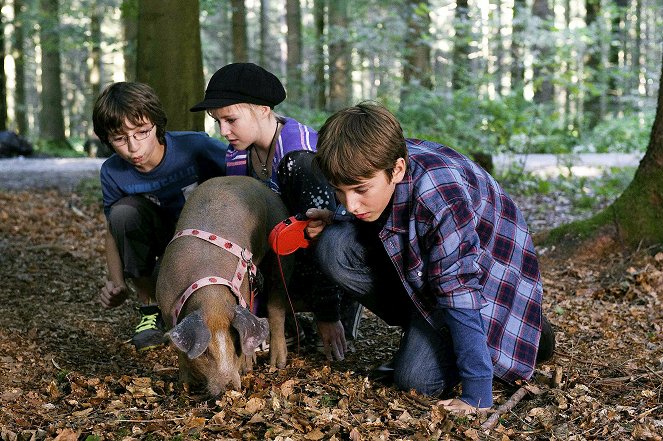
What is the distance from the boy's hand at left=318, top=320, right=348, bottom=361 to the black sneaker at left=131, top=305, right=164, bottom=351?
3.36ft

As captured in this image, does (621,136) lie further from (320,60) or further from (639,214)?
(639,214)

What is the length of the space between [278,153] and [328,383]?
1467 mm

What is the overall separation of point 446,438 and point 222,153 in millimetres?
2726

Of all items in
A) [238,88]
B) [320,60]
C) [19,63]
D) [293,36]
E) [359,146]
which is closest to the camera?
[359,146]

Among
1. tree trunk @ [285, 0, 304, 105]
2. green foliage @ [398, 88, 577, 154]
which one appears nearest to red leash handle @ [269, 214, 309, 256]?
green foliage @ [398, 88, 577, 154]

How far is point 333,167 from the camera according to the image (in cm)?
329

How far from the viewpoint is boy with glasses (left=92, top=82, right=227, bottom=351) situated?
4633mm

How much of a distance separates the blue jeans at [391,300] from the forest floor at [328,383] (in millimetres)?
132

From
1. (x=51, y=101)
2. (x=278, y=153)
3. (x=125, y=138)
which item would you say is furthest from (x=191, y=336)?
(x=51, y=101)

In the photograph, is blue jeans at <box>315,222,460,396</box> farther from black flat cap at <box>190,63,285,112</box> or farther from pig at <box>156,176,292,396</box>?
black flat cap at <box>190,63,285,112</box>

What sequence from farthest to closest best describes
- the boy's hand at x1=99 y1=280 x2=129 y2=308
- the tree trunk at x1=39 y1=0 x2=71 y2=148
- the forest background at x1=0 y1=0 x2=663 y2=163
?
the tree trunk at x1=39 y1=0 x2=71 y2=148 → the forest background at x1=0 y1=0 x2=663 y2=163 → the boy's hand at x1=99 y1=280 x2=129 y2=308

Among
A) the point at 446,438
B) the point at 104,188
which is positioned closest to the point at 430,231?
the point at 446,438

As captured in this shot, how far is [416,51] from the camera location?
19016mm

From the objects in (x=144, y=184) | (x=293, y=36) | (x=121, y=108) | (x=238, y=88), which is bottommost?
(x=144, y=184)
